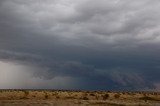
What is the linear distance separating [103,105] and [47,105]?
1174 centimetres

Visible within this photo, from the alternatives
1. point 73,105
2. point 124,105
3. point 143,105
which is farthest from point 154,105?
point 73,105

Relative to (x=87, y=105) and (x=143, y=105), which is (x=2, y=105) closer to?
(x=87, y=105)

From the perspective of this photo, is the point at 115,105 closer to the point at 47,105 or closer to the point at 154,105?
the point at 154,105

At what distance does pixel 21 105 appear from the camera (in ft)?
203

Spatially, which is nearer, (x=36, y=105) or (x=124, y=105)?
(x=36, y=105)

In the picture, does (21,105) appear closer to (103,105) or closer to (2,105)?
(2,105)

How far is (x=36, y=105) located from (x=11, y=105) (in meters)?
4.94

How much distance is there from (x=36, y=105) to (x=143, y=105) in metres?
22.3

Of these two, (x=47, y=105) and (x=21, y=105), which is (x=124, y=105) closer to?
(x=47, y=105)

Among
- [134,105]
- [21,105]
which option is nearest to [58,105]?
[21,105]

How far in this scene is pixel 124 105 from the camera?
216 feet

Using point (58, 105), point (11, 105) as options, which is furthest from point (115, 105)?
point (11, 105)

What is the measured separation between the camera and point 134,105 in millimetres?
66938

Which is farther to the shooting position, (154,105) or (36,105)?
(154,105)
